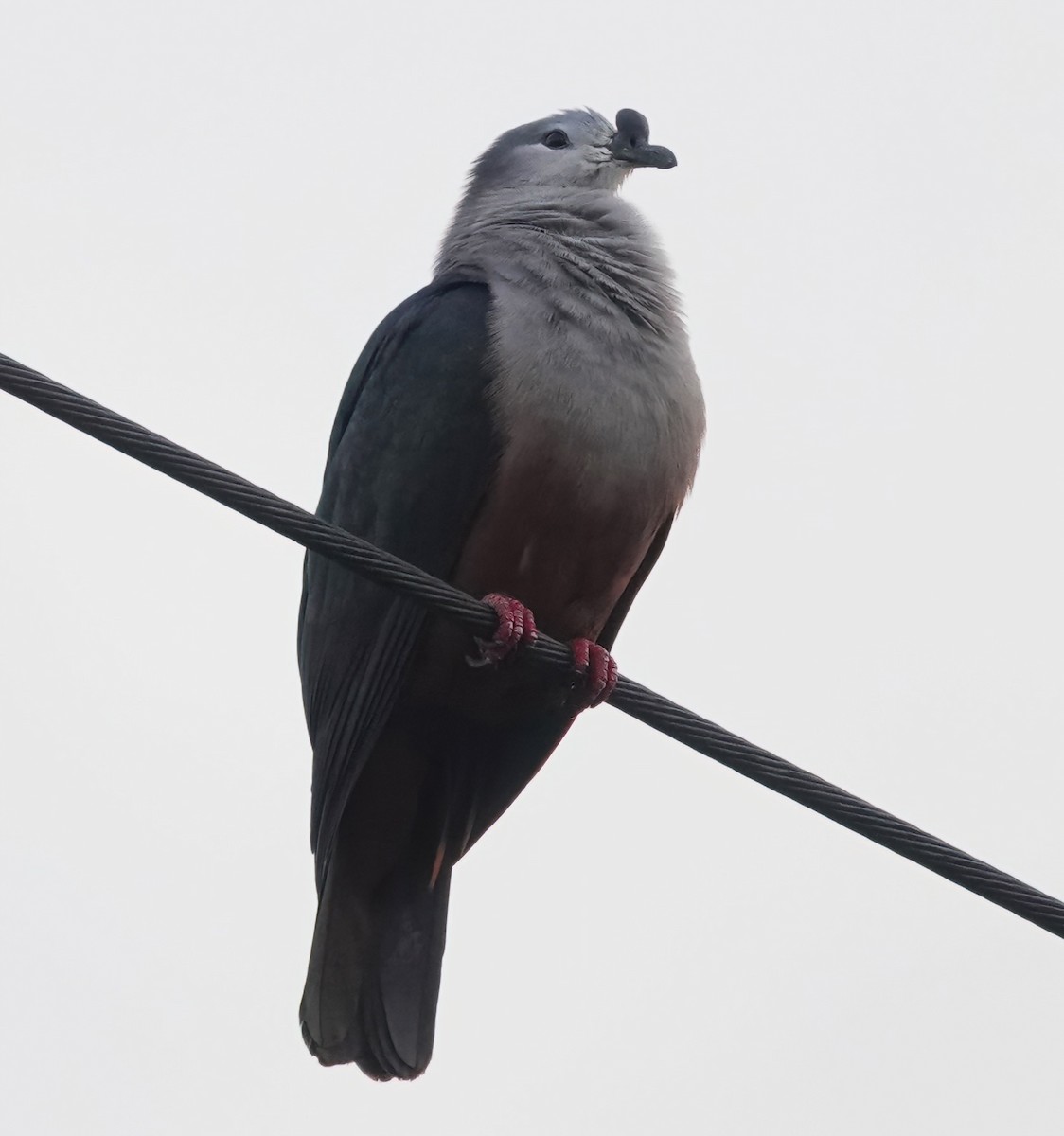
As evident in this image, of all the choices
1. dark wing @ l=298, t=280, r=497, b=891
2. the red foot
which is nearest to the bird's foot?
the red foot

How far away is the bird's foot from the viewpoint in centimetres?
372

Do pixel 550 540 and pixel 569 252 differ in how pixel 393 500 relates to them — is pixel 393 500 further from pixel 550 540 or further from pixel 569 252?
pixel 569 252

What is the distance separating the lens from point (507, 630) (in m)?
3.72

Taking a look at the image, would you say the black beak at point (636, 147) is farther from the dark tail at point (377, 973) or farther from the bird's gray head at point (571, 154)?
the dark tail at point (377, 973)

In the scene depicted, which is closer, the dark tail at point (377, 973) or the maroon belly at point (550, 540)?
the maroon belly at point (550, 540)

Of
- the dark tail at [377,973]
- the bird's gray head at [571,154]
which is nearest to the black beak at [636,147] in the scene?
the bird's gray head at [571,154]

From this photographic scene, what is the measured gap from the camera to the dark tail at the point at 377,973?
4.28m

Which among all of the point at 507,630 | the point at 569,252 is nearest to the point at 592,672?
the point at 507,630

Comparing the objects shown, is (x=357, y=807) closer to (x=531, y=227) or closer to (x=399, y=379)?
(x=399, y=379)

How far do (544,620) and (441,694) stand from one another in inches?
13.1

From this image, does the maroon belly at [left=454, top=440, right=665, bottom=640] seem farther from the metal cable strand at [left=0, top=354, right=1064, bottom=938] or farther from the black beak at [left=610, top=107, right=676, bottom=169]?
the black beak at [left=610, top=107, right=676, bottom=169]

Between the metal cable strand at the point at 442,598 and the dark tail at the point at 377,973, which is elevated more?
the metal cable strand at the point at 442,598

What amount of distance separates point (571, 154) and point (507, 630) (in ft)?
6.41

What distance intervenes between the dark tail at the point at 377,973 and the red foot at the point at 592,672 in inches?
33.3
